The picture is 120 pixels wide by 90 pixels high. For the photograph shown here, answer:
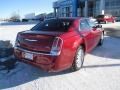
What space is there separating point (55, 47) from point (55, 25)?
1.47m

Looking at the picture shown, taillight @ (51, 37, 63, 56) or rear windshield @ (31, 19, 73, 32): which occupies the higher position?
rear windshield @ (31, 19, 73, 32)

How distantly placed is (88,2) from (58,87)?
50.2 metres

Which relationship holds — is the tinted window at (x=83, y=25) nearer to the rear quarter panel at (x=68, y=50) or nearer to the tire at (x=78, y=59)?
the tire at (x=78, y=59)

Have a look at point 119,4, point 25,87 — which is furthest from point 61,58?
point 119,4

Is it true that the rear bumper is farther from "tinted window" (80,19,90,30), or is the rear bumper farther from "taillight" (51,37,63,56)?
"tinted window" (80,19,90,30)

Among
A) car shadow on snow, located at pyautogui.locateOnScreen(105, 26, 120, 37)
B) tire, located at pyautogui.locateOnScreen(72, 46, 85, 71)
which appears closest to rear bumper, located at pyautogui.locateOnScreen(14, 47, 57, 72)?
tire, located at pyautogui.locateOnScreen(72, 46, 85, 71)

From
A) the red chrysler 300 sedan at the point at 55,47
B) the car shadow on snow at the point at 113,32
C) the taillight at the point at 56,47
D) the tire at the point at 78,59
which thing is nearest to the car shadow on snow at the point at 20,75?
the tire at the point at 78,59

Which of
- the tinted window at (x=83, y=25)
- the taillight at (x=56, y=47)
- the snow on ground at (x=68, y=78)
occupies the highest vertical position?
the tinted window at (x=83, y=25)

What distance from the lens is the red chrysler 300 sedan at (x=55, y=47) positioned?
15.3 feet

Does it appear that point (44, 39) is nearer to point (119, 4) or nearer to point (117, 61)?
point (117, 61)

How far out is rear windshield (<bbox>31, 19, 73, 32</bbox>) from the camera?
5.68 m

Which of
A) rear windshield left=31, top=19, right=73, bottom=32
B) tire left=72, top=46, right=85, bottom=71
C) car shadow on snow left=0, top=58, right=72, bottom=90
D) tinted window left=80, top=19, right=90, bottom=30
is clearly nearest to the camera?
car shadow on snow left=0, top=58, right=72, bottom=90

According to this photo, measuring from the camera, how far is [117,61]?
650 centimetres

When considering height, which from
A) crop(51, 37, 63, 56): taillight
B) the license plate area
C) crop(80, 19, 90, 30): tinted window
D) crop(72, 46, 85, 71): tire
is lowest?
crop(72, 46, 85, 71): tire
